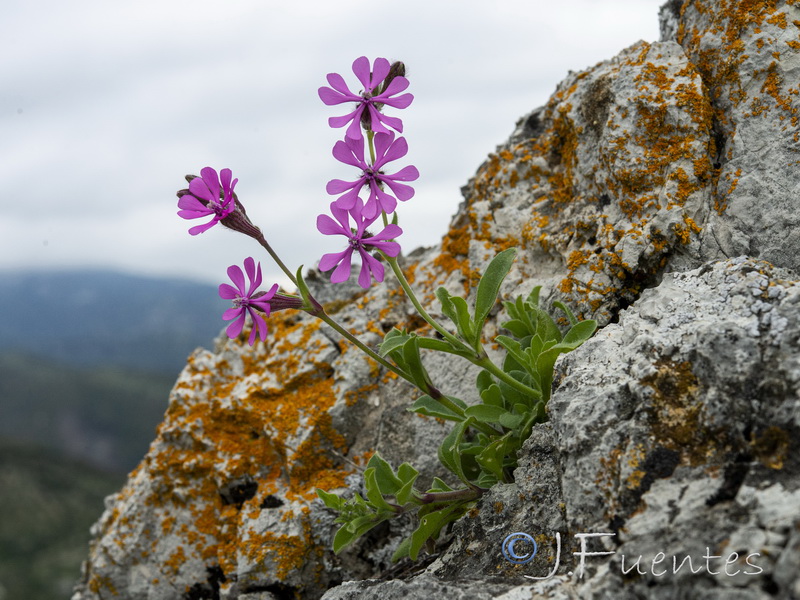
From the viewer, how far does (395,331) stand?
3934 millimetres

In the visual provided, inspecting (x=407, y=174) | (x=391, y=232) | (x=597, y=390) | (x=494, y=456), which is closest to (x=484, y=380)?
(x=494, y=456)

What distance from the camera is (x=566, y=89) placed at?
17.6ft

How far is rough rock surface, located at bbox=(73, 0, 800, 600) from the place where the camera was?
259 cm

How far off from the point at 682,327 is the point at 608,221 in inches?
58.7

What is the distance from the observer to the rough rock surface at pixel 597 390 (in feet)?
8.49

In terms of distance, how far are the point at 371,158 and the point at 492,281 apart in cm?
104

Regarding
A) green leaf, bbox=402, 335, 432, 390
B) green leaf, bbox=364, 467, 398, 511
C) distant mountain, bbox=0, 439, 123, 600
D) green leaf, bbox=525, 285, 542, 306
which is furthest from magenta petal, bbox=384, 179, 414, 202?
distant mountain, bbox=0, 439, 123, 600

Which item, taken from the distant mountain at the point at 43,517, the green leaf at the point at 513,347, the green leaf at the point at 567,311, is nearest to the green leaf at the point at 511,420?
the green leaf at the point at 513,347

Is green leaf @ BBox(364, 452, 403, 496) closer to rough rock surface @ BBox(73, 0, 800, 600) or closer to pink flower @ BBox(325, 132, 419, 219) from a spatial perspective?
rough rock surface @ BBox(73, 0, 800, 600)

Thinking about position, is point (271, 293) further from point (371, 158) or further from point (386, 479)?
point (386, 479)

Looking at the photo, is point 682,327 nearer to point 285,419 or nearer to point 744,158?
point 744,158

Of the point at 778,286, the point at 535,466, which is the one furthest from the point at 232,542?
the point at 778,286

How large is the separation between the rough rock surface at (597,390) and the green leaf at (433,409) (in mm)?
524

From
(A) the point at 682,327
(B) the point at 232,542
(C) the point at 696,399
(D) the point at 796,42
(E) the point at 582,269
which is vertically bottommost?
(B) the point at 232,542
